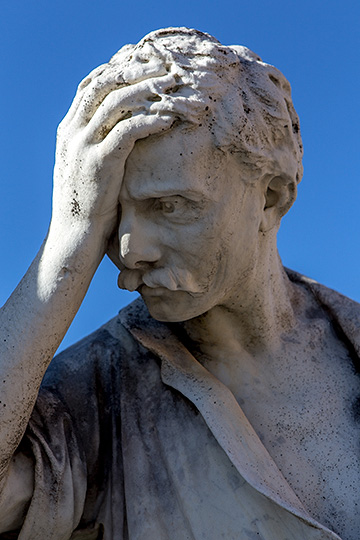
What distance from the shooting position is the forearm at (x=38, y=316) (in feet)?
11.7

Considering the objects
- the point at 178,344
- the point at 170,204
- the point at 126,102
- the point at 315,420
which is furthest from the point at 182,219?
the point at 315,420

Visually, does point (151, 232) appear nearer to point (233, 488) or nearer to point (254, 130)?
point (254, 130)

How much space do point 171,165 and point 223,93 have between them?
13.8 inches

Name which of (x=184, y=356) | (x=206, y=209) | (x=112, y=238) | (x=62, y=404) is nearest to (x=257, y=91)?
(x=206, y=209)

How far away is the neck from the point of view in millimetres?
4129

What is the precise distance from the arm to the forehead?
52 millimetres

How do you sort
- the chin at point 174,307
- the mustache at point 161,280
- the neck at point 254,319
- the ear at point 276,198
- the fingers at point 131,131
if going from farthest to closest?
1. the neck at point 254,319
2. the ear at point 276,198
3. the chin at point 174,307
4. the mustache at point 161,280
5. the fingers at point 131,131

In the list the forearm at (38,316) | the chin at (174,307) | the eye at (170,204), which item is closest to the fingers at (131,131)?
the eye at (170,204)

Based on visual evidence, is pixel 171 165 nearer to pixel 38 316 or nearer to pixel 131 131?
pixel 131 131

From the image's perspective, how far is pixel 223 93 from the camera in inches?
145

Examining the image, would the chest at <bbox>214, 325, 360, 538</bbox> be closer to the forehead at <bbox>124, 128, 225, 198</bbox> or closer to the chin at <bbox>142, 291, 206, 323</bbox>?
the chin at <bbox>142, 291, 206, 323</bbox>

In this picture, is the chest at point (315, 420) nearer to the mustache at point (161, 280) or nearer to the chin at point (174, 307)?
the chin at point (174, 307)

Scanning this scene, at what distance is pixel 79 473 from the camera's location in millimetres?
3924

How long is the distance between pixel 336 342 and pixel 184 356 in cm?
71
